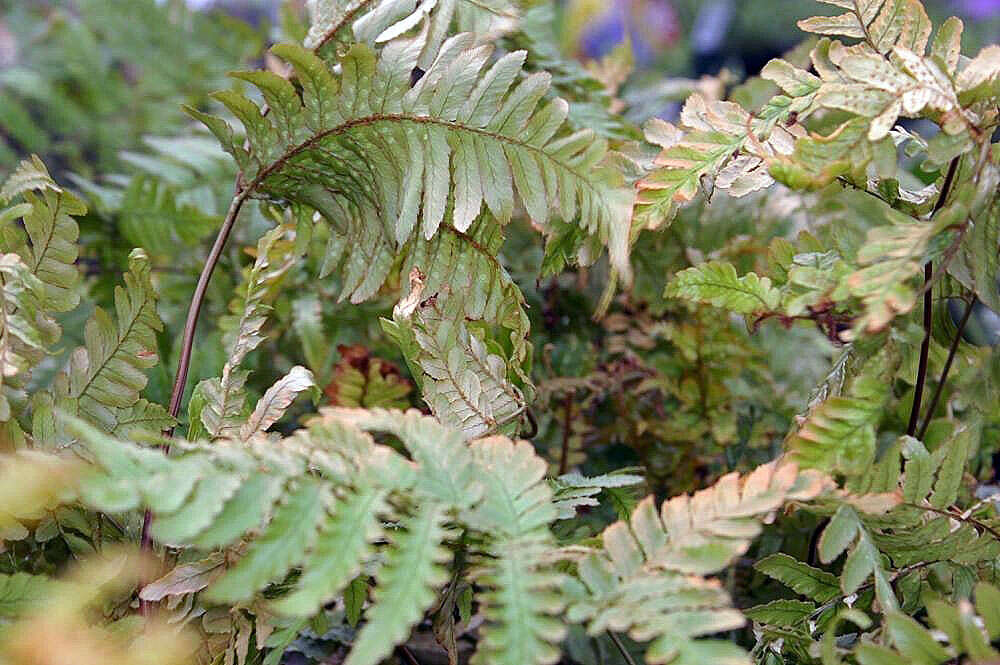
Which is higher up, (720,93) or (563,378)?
(720,93)

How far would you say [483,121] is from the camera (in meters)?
0.68

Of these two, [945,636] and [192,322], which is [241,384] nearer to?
[192,322]

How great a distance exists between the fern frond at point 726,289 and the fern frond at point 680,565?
0.40ft

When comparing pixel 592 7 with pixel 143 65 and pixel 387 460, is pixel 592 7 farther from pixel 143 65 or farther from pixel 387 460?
pixel 387 460

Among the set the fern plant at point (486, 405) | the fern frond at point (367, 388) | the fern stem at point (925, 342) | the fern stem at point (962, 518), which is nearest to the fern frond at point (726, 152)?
the fern plant at point (486, 405)

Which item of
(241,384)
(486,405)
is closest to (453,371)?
(486,405)

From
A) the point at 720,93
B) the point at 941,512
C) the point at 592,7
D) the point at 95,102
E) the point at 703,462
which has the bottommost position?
the point at 703,462

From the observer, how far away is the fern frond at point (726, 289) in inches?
23.5

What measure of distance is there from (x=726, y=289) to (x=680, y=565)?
0.20m

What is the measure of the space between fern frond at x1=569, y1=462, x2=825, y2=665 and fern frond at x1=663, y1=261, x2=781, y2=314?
0.12 meters

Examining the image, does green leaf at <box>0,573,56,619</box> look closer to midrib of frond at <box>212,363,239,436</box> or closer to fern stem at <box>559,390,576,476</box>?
midrib of frond at <box>212,363,239,436</box>

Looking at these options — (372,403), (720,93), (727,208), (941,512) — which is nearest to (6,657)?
(372,403)

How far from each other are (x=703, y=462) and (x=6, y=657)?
0.71m

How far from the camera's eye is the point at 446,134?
0.69 m
